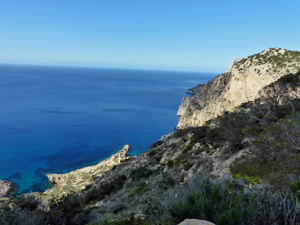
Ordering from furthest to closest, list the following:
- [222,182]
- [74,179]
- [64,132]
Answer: [64,132] → [74,179] → [222,182]

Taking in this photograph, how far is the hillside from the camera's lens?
552cm

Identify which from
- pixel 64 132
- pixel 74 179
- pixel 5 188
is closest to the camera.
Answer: pixel 5 188

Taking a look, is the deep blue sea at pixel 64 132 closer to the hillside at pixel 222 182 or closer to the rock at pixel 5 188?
the rock at pixel 5 188

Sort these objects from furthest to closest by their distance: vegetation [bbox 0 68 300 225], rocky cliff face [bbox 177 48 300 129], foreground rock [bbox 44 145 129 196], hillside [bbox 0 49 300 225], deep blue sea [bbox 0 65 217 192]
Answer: deep blue sea [bbox 0 65 217 192] → rocky cliff face [bbox 177 48 300 129] → foreground rock [bbox 44 145 129 196] → hillside [bbox 0 49 300 225] → vegetation [bbox 0 68 300 225]

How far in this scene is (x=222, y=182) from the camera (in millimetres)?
10508

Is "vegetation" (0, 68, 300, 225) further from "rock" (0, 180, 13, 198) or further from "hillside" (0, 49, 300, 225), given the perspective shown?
"rock" (0, 180, 13, 198)

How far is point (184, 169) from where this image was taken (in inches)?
730

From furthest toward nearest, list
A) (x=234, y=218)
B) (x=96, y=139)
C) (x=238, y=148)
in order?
(x=96, y=139)
(x=238, y=148)
(x=234, y=218)

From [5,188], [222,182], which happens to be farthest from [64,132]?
[222,182]

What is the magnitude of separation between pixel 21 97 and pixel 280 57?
123261 mm

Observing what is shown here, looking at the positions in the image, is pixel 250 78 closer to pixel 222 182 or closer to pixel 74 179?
pixel 222 182

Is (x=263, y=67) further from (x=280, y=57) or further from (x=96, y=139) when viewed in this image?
(x=96, y=139)

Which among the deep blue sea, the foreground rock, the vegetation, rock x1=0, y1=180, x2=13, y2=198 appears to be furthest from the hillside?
the deep blue sea

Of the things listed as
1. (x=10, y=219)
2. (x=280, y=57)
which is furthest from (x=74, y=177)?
(x=280, y=57)
